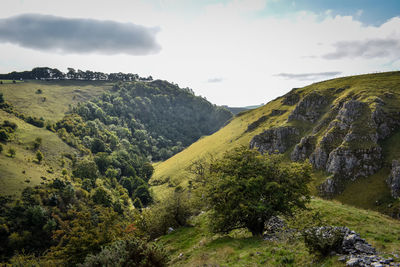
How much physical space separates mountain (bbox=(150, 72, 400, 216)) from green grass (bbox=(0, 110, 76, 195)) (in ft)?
288

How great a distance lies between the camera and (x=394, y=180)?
43.3m

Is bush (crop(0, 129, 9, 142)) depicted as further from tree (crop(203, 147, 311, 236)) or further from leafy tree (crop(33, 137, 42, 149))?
tree (crop(203, 147, 311, 236))

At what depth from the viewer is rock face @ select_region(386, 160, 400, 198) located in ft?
138

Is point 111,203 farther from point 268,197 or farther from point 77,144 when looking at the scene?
point 268,197

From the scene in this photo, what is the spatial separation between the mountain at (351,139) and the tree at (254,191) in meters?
5.77

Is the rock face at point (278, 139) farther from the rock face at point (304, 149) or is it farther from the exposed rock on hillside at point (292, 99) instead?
the exposed rock on hillside at point (292, 99)

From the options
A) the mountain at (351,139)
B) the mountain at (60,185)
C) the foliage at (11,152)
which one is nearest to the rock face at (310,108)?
the mountain at (351,139)

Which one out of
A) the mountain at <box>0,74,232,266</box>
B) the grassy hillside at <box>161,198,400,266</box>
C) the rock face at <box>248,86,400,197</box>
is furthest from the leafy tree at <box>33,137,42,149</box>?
the grassy hillside at <box>161,198,400,266</box>

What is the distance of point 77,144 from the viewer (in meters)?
140

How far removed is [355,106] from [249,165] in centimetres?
5883

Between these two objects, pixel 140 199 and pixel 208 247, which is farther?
pixel 140 199

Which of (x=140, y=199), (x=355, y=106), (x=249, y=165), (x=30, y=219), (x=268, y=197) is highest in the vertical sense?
(x=355, y=106)

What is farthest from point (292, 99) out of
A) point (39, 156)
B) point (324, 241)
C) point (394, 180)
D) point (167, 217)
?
point (39, 156)

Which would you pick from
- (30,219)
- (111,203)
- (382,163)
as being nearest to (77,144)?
(111,203)
